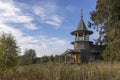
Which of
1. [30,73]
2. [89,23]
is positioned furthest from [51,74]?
[89,23]

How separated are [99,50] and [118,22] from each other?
46.6ft

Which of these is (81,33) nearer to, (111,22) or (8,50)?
(111,22)

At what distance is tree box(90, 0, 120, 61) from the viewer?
40.2m

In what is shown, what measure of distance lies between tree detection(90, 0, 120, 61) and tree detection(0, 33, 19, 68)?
889 inches

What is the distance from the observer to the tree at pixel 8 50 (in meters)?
18.0

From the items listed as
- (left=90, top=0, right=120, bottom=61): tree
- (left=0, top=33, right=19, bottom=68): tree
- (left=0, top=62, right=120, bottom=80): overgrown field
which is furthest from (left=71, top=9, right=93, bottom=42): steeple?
(left=0, top=62, right=120, bottom=80): overgrown field

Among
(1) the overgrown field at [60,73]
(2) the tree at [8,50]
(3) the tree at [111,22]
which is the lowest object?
(1) the overgrown field at [60,73]

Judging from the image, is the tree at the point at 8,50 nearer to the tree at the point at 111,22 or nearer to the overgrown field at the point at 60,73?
the overgrown field at the point at 60,73

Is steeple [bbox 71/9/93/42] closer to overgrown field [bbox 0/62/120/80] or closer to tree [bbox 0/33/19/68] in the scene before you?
tree [bbox 0/33/19/68]

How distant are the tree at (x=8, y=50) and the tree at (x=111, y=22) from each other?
74.1ft

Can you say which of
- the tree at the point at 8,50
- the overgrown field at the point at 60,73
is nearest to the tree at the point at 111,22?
the tree at the point at 8,50

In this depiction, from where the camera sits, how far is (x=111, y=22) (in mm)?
41375

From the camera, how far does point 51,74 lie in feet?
27.4

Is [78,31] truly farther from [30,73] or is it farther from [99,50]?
[30,73]
